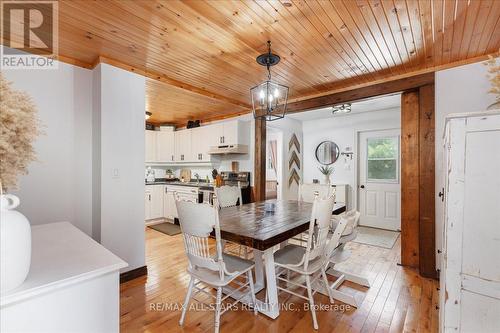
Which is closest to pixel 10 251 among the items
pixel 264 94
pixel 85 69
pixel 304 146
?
pixel 264 94

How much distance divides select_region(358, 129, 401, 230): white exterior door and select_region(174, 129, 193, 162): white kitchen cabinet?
12.9ft

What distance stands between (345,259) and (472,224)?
1.15 meters

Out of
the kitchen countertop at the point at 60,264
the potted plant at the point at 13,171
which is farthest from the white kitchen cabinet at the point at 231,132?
the potted plant at the point at 13,171

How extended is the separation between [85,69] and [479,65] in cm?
429

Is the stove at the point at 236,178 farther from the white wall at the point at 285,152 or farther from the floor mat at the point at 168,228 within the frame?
the floor mat at the point at 168,228

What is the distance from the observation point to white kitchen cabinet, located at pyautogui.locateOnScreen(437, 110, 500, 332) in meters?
1.33

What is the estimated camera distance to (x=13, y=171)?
3.05 ft

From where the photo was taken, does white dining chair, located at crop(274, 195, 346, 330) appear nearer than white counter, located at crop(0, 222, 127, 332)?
No

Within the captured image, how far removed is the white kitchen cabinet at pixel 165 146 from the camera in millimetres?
5738

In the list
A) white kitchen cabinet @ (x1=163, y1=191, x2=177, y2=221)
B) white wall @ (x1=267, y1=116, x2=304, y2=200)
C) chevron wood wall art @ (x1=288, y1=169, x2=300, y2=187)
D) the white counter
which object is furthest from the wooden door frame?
→ white kitchen cabinet @ (x1=163, y1=191, x2=177, y2=221)

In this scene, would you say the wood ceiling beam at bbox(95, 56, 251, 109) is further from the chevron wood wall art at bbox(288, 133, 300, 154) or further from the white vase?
the white vase

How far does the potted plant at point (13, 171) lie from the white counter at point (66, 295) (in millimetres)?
67

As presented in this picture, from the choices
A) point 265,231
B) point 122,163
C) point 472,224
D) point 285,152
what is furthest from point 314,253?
point 285,152

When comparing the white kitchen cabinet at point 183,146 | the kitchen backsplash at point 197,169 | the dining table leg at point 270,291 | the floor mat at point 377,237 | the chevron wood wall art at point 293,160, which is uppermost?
the white kitchen cabinet at point 183,146
